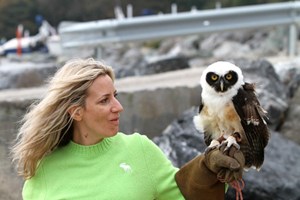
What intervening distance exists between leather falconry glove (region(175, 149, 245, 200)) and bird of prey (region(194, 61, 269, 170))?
81mm

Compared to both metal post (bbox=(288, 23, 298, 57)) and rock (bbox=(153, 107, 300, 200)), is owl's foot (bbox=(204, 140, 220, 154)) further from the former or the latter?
metal post (bbox=(288, 23, 298, 57))

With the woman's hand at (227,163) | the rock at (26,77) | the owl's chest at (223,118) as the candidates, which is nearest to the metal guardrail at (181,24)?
the rock at (26,77)

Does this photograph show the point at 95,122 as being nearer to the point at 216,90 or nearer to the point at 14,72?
the point at 216,90

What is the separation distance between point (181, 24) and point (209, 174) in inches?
315

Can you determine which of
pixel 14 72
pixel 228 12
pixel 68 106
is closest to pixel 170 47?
pixel 228 12

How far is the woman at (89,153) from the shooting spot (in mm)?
3010

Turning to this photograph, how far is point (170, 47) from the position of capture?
28281 millimetres

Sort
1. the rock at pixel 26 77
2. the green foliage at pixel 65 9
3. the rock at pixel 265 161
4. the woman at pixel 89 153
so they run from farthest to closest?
the green foliage at pixel 65 9 < the rock at pixel 26 77 < the rock at pixel 265 161 < the woman at pixel 89 153

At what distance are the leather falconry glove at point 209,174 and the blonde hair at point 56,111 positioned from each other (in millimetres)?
542

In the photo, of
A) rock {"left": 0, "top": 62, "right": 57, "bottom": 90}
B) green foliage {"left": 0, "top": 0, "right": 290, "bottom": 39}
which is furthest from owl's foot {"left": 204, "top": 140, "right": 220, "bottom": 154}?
green foliage {"left": 0, "top": 0, "right": 290, "bottom": 39}

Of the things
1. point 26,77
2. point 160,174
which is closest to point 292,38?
point 26,77

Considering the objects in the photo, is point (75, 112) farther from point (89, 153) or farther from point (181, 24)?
point (181, 24)

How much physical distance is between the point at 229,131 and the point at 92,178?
0.62 m

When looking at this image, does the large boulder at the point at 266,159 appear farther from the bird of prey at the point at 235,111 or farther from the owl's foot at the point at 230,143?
the owl's foot at the point at 230,143
